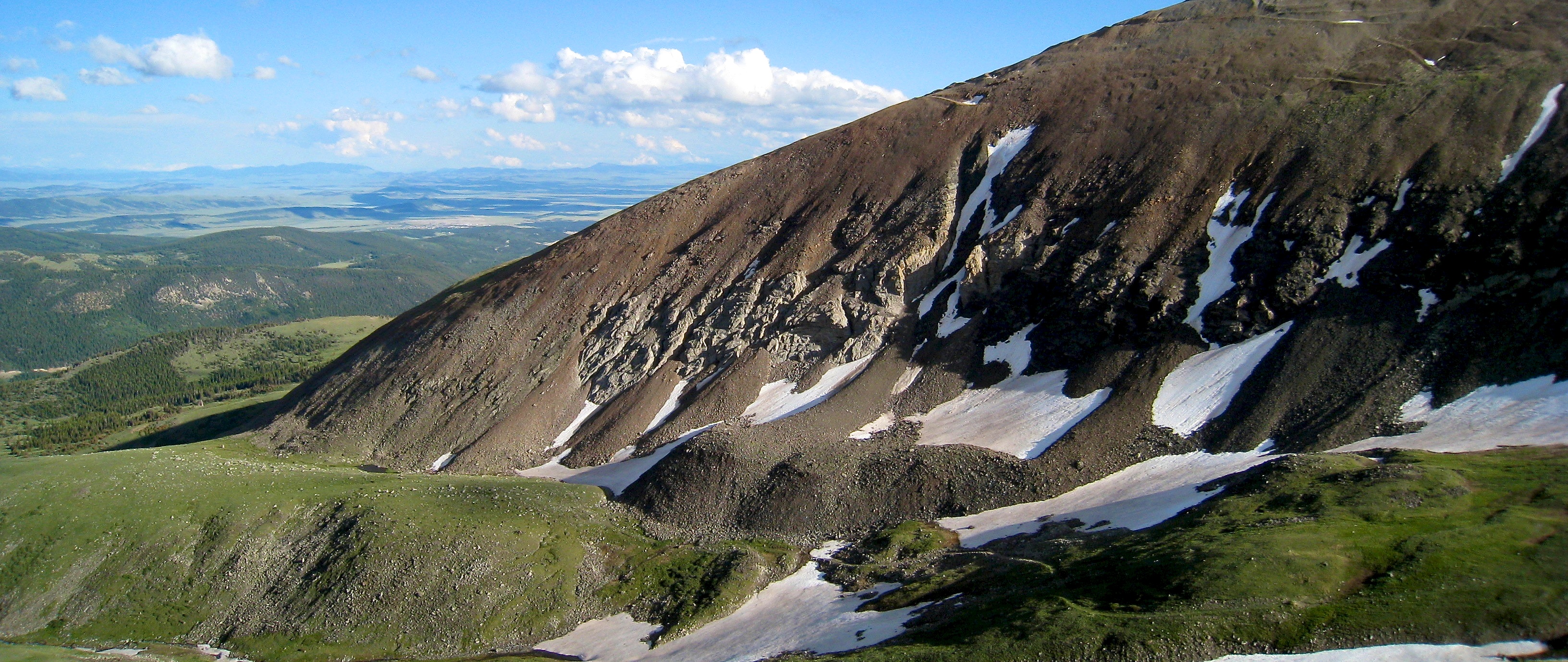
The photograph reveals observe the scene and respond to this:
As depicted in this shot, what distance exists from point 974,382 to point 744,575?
28981 millimetres

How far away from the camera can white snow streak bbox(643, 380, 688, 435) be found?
74375 mm

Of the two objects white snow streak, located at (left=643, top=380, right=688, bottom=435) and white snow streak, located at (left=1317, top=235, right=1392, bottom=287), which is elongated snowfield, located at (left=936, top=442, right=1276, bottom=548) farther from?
white snow streak, located at (left=643, top=380, right=688, bottom=435)

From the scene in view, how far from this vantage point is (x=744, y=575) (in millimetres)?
51594

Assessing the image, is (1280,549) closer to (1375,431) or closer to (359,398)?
(1375,431)

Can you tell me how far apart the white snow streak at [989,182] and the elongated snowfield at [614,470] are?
3282 cm

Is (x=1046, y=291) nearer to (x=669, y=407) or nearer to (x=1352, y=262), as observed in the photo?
(x=1352, y=262)

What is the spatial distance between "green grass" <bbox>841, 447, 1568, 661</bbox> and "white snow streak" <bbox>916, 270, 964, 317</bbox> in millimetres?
32167

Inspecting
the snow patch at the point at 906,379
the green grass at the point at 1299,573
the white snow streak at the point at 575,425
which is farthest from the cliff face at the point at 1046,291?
the green grass at the point at 1299,573

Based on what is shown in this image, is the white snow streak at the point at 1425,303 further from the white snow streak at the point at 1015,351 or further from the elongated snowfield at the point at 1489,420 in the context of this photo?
the white snow streak at the point at 1015,351

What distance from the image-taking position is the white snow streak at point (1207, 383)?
56562 millimetres

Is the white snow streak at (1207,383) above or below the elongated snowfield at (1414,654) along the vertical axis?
above

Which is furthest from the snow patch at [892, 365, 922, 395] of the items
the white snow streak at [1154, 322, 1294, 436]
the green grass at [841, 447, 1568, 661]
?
the green grass at [841, 447, 1568, 661]

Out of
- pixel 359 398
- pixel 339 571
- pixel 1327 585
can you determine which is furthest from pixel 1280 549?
pixel 359 398

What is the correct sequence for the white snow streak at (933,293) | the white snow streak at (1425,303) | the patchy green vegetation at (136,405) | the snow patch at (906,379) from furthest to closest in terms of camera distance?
1. the patchy green vegetation at (136,405)
2. the white snow streak at (933,293)
3. the snow patch at (906,379)
4. the white snow streak at (1425,303)
